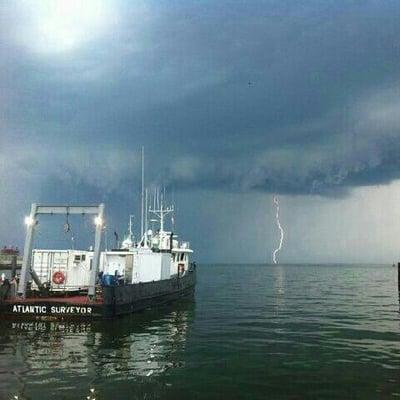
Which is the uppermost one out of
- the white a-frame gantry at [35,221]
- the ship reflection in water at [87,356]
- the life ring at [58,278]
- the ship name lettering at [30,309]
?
the white a-frame gantry at [35,221]

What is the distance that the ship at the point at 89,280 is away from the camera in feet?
82.0

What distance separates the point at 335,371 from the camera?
584 inches

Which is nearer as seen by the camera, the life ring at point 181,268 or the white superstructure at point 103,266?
the white superstructure at point 103,266

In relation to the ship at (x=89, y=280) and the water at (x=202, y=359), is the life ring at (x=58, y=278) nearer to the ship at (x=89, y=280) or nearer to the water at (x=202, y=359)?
the ship at (x=89, y=280)

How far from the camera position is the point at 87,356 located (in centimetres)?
1692

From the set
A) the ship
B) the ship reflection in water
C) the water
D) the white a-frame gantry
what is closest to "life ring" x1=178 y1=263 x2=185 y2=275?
the ship

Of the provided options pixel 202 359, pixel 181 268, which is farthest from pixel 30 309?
pixel 181 268

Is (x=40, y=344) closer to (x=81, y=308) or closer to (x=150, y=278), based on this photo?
(x=81, y=308)

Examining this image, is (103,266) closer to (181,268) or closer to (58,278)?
(58,278)

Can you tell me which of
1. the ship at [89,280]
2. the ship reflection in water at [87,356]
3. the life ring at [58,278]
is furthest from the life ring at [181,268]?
the ship reflection in water at [87,356]

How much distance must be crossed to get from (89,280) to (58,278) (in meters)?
2.11

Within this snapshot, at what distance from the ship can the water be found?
3.08 ft

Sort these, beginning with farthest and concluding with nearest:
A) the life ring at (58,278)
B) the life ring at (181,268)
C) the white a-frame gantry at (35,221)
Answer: the life ring at (181,268) < the life ring at (58,278) < the white a-frame gantry at (35,221)

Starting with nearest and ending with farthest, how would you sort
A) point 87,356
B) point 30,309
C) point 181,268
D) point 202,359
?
point 202,359 → point 87,356 → point 30,309 → point 181,268
